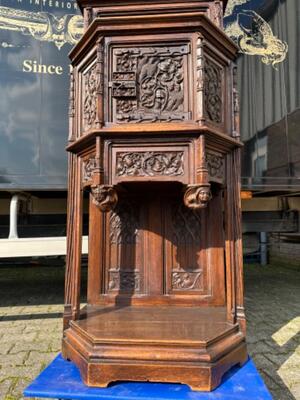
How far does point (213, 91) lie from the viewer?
1.71 metres

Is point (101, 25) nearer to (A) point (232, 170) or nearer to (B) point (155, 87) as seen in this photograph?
(B) point (155, 87)

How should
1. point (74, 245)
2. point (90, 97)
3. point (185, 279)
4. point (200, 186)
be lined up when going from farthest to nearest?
point (185, 279) → point (74, 245) → point (90, 97) → point (200, 186)

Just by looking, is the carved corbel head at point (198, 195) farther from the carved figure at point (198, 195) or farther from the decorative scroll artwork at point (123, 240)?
the decorative scroll artwork at point (123, 240)

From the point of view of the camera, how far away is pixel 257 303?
3961 millimetres

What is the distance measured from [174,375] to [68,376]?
49 cm

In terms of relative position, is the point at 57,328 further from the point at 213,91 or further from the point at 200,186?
the point at 213,91

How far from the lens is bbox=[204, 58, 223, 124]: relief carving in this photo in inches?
65.0

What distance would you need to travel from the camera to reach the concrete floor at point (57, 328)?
208 cm

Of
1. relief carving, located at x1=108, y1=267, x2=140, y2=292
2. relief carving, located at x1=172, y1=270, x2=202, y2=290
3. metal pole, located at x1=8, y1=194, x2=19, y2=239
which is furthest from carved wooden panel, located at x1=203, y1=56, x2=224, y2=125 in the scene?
metal pole, located at x1=8, y1=194, x2=19, y2=239

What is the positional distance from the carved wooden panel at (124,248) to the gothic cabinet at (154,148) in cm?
23

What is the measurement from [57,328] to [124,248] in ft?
4.47

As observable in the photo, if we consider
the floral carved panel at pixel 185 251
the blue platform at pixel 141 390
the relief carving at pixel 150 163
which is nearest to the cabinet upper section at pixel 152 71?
the relief carving at pixel 150 163

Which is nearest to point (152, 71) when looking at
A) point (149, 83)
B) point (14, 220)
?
point (149, 83)

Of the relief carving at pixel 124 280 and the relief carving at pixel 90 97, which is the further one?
the relief carving at pixel 124 280
